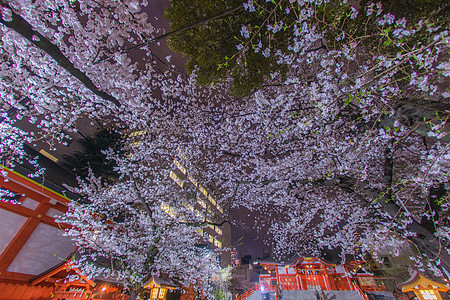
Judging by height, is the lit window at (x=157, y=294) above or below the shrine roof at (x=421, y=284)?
below

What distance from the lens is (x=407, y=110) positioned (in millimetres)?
3943

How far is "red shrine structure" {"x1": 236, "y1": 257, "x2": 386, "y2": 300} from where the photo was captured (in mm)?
13750

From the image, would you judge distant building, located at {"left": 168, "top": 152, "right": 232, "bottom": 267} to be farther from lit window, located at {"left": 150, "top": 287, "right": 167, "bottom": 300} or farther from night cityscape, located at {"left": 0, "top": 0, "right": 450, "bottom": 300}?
lit window, located at {"left": 150, "top": 287, "right": 167, "bottom": 300}

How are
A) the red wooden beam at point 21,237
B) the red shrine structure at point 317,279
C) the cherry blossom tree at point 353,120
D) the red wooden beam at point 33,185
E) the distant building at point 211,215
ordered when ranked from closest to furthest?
the cherry blossom tree at point 353,120, the red wooden beam at point 21,237, the red wooden beam at point 33,185, the red shrine structure at point 317,279, the distant building at point 211,215

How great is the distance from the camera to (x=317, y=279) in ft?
45.8

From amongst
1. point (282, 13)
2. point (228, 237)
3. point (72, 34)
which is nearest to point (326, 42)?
point (282, 13)

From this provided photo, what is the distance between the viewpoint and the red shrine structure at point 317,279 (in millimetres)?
13750

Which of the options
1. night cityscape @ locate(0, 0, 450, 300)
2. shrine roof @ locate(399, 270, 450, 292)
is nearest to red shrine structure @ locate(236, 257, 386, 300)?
night cityscape @ locate(0, 0, 450, 300)

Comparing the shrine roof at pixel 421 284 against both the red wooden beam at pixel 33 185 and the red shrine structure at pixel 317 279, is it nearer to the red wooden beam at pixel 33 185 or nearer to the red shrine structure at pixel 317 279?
the red shrine structure at pixel 317 279

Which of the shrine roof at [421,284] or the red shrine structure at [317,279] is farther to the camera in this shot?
the red shrine structure at [317,279]

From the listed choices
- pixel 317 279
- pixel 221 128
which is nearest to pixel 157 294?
pixel 221 128

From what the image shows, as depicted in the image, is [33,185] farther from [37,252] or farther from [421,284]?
[421,284]

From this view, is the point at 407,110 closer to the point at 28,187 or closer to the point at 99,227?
the point at 99,227

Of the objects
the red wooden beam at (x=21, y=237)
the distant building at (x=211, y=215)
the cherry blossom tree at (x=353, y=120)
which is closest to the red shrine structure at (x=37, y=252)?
the red wooden beam at (x=21, y=237)
